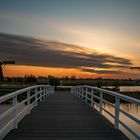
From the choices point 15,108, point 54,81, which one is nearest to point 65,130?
point 15,108

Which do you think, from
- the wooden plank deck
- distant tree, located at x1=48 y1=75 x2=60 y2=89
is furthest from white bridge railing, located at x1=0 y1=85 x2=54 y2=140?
distant tree, located at x1=48 y1=75 x2=60 y2=89

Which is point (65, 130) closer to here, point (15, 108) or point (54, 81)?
point (15, 108)

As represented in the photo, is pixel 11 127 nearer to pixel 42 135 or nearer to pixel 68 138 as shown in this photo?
pixel 42 135

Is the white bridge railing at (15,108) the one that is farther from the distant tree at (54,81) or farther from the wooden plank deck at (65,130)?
the distant tree at (54,81)

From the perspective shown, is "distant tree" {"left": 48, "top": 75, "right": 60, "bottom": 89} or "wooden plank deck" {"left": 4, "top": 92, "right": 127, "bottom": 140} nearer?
"wooden plank deck" {"left": 4, "top": 92, "right": 127, "bottom": 140}

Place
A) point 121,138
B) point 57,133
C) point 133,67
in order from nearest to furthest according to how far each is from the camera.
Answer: point 121,138 < point 57,133 < point 133,67

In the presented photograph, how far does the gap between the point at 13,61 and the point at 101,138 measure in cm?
9012

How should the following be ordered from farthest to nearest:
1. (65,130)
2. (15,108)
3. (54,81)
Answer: (54,81)
(65,130)
(15,108)

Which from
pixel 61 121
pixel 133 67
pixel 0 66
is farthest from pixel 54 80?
pixel 61 121

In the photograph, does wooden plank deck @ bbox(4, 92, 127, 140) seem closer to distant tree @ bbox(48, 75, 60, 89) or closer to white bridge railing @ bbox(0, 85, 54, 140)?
white bridge railing @ bbox(0, 85, 54, 140)

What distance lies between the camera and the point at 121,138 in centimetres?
848

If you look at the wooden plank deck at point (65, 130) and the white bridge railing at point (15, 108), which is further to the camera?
the wooden plank deck at point (65, 130)

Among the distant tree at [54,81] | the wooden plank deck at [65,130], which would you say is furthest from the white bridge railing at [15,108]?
the distant tree at [54,81]

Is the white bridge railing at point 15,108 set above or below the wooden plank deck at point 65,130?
above
